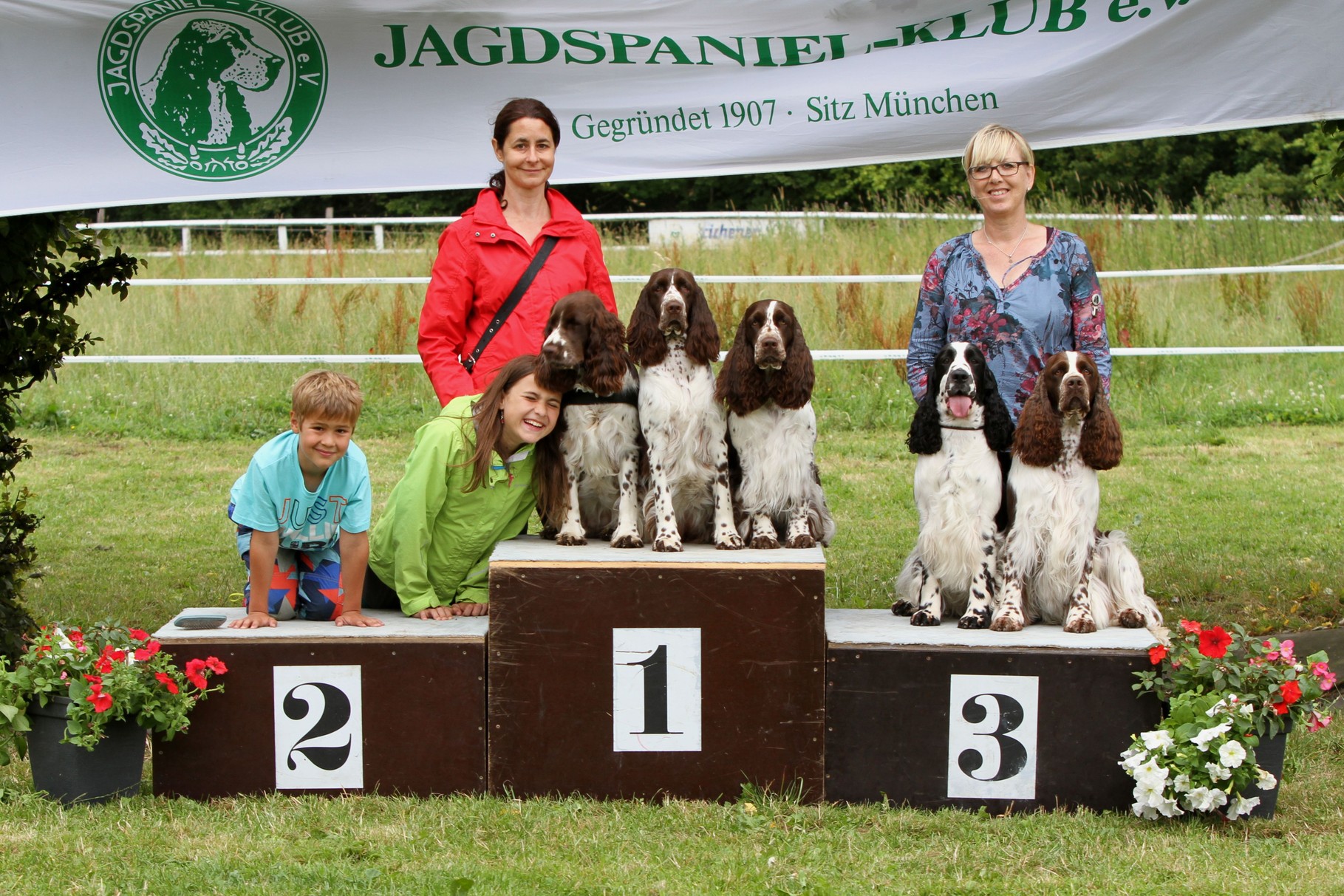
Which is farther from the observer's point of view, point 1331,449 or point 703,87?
point 1331,449

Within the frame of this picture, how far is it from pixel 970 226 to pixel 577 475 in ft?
32.7

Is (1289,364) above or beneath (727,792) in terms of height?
above

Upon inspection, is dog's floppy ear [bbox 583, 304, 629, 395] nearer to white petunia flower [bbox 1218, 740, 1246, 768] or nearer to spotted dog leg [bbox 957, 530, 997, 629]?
spotted dog leg [bbox 957, 530, 997, 629]

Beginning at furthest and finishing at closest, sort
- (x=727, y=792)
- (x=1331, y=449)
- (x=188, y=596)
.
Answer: (x=1331, y=449) < (x=188, y=596) < (x=727, y=792)

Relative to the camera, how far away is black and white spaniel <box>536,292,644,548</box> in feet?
14.6

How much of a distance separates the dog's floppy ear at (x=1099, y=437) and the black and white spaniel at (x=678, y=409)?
1173 mm

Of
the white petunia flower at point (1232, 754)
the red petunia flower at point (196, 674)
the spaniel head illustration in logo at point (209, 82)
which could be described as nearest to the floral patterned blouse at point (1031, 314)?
the white petunia flower at point (1232, 754)

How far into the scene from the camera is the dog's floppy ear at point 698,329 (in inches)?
176

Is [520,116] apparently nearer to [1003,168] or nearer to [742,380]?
[742,380]

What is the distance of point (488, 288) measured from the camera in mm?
4961

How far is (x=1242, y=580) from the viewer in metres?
6.99

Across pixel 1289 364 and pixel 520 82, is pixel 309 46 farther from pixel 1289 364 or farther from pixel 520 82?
pixel 1289 364

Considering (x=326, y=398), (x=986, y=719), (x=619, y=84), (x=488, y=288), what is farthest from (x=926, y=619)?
(x=619, y=84)

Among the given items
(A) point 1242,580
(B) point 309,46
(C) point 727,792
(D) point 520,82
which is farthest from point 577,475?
(A) point 1242,580
